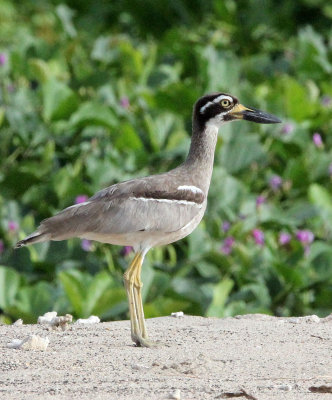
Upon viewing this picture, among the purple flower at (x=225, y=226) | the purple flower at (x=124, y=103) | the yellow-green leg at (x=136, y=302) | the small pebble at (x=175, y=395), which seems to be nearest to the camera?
the small pebble at (x=175, y=395)

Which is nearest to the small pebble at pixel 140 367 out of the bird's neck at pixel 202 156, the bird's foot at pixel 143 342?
the bird's foot at pixel 143 342

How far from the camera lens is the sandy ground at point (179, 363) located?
4.59 m

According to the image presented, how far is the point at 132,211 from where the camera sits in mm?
5762

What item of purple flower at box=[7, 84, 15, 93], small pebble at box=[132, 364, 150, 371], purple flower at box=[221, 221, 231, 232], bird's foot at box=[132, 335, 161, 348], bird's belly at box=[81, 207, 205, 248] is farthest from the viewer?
purple flower at box=[7, 84, 15, 93]

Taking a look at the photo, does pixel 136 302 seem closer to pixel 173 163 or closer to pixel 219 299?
pixel 219 299

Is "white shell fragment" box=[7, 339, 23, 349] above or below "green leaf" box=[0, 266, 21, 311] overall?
below

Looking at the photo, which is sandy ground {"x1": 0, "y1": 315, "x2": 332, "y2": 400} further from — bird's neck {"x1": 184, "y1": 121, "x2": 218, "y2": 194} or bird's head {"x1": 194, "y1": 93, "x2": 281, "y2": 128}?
bird's head {"x1": 194, "y1": 93, "x2": 281, "y2": 128}

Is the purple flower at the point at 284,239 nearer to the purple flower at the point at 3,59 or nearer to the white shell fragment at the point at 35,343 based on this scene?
the white shell fragment at the point at 35,343

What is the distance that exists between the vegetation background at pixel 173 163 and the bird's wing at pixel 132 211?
1.40 m

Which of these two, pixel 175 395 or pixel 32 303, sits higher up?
pixel 32 303

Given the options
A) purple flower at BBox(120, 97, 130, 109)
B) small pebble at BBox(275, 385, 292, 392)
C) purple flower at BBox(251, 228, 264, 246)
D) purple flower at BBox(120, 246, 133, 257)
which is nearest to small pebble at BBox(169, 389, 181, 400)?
small pebble at BBox(275, 385, 292, 392)

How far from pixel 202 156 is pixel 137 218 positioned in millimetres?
757

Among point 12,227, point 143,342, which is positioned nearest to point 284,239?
point 12,227

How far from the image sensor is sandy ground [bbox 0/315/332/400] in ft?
15.0
